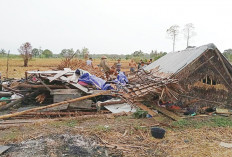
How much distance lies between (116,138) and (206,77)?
4.98 metres

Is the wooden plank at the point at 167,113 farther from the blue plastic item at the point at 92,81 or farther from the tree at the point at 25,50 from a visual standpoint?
the tree at the point at 25,50

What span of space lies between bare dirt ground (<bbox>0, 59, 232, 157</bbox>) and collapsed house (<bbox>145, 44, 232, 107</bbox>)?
4.54ft

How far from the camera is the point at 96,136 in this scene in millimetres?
5527

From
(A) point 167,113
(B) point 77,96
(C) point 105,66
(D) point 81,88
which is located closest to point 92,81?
(D) point 81,88

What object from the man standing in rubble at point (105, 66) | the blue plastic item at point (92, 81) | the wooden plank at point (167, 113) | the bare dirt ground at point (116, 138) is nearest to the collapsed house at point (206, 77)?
the wooden plank at point (167, 113)

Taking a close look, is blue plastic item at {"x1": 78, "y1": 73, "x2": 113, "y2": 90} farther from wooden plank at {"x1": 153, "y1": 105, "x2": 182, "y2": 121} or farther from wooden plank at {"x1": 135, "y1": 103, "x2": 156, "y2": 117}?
wooden plank at {"x1": 153, "y1": 105, "x2": 182, "y2": 121}

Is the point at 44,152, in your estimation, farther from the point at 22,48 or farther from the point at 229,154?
the point at 22,48

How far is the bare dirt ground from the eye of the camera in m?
4.71

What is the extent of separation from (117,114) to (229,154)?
3.77m

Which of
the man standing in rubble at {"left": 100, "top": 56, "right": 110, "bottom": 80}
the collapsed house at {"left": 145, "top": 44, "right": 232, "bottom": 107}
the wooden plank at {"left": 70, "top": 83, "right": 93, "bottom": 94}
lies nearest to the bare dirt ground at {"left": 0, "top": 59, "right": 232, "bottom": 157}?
the collapsed house at {"left": 145, "top": 44, "right": 232, "bottom": 107}

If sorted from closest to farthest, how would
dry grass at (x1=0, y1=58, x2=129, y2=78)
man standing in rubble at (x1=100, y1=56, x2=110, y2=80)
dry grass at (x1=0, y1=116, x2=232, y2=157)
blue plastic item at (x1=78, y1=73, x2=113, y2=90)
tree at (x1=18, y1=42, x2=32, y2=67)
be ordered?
1. dry grass at (x1=0, y1=116, x2=232, y2=157)
2. blue plastic item at (x1=78, y1=73, x2=113, y2=90)
3. man standing in rubble at (x1=100, y1=56, x2=110, y2=80)
4. dry grass at (x1=0, y1=58, x2=129, y2=78)
5. tree at (x1=18, y1=42, x2=32, y2=67)

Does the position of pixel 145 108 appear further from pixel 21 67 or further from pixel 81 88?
pixel 21 67

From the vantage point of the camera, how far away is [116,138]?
5.46 metres

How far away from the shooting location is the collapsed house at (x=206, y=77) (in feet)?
26.2
